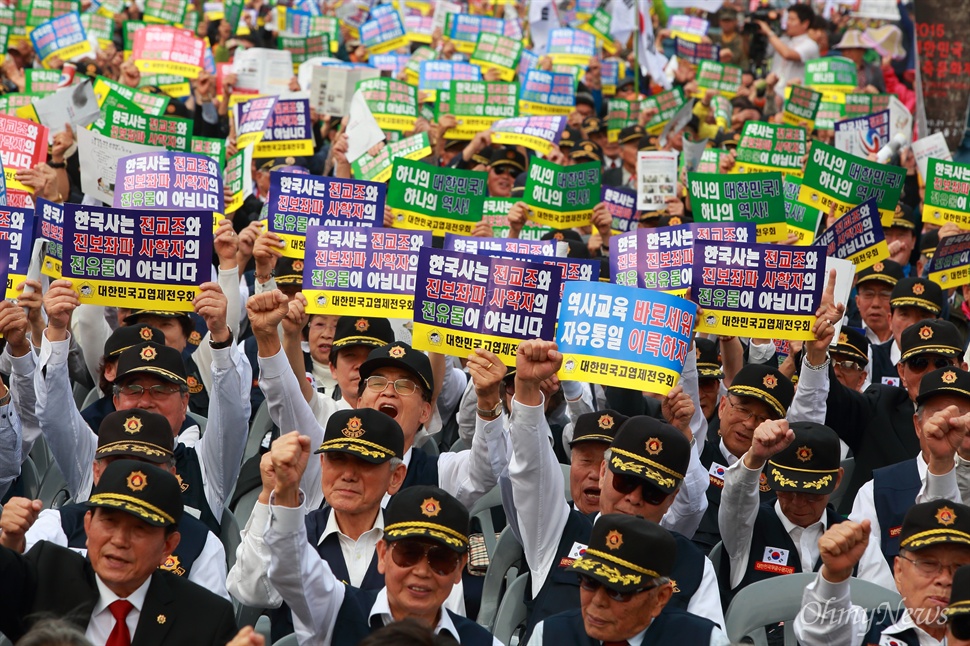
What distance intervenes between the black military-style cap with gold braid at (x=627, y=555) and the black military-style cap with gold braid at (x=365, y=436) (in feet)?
3.55

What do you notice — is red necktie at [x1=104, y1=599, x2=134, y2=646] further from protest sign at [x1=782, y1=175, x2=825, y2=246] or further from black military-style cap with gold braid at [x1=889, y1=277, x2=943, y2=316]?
protest sign at [x1=782, y1=175, x2=825, y2=246]

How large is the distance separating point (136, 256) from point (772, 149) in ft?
24.6

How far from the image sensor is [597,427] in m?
6.88

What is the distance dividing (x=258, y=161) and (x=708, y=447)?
26.2 feet

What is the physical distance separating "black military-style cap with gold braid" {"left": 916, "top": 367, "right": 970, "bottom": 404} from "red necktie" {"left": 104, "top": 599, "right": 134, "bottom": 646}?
4.38 meters

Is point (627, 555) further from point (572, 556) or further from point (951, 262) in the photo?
point (951, 262)

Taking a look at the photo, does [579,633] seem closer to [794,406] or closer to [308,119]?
[794,406]

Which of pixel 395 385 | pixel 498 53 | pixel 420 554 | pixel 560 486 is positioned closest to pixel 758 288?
pixel 395 385

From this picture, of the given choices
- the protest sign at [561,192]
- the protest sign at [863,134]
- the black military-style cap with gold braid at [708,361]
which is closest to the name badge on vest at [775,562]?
the black military-style cap with gold braid at [708,361]

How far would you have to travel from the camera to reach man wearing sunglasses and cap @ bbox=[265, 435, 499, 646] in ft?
17.0

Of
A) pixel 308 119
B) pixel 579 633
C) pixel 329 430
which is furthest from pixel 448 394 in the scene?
pixel 308 119

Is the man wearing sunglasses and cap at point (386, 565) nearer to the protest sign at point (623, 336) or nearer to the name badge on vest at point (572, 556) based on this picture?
the name badge on vest at point (572, 556)

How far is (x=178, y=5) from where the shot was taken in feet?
65.4

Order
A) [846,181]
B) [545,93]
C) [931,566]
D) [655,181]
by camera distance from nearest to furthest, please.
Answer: [931,566]
[846,181]
[655,181]
[545,93]
